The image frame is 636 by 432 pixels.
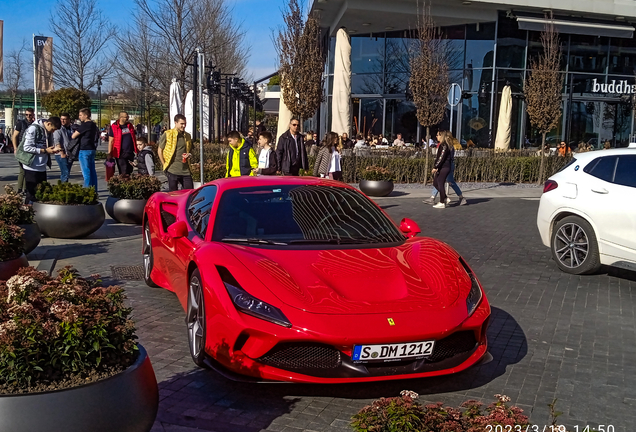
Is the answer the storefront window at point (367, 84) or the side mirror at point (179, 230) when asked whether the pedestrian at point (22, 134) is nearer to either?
the side mirror at point (179, 230)

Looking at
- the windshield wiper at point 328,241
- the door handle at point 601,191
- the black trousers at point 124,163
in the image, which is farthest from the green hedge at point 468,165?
the windshield wiper at point 328,241

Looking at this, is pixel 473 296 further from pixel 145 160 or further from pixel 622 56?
pixel 622 56

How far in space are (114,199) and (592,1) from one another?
92.6 ft

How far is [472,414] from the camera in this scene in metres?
2.92

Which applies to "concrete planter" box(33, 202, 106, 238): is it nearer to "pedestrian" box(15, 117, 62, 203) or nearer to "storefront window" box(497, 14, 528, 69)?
"pedestrian" box(15, 117, 62, 203)

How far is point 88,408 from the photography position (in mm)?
2971

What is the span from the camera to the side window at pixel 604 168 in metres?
8.55

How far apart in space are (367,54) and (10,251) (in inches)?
1242

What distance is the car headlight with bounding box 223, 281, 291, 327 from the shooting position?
169 inches

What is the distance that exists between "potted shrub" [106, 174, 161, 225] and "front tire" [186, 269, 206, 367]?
7.08m

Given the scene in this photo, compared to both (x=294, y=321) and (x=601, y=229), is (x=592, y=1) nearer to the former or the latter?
(x=601, y=229)

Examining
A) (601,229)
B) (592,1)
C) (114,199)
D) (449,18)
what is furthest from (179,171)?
(592,1)

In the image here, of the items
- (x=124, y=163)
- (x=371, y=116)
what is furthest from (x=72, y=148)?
(x=371, y=116)

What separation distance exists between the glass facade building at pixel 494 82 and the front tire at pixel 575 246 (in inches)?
998
